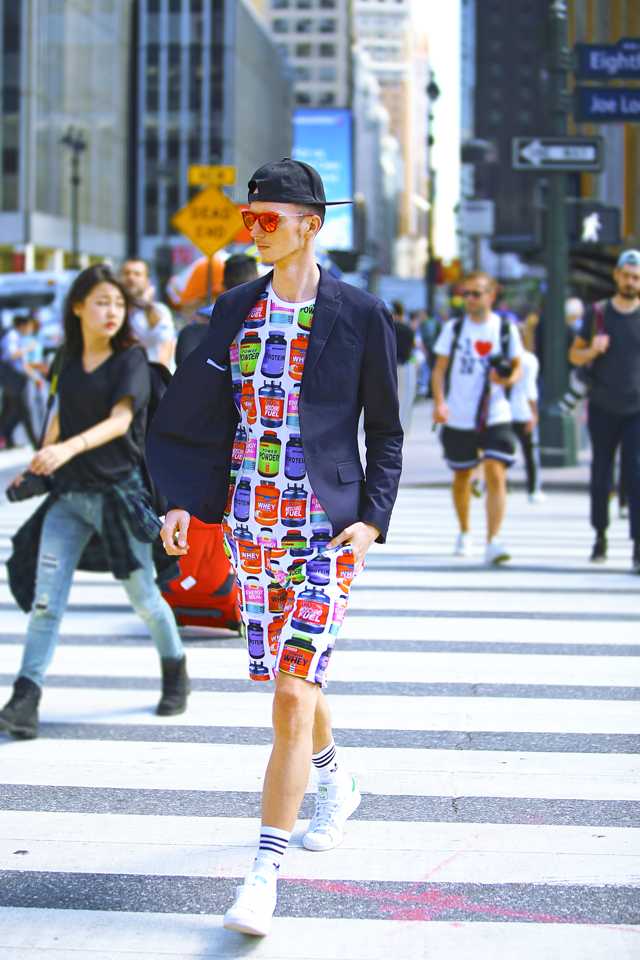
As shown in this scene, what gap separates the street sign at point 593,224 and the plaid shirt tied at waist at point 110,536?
1118 cm

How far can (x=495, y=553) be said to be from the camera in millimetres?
9023

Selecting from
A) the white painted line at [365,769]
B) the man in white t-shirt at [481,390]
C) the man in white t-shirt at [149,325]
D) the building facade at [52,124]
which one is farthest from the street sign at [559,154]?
the building facade at [52,124]

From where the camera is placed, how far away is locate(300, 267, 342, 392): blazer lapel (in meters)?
3.32

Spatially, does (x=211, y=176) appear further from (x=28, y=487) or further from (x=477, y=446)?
(x=28, y=487)

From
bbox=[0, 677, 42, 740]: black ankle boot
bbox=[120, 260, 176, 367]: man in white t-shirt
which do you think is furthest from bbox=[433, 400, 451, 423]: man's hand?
bbox=[0, 677, 42, 740]: black ankle boot

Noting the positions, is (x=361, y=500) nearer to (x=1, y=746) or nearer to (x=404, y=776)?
(x=404, y=776)

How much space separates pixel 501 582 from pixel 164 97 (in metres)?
76.8

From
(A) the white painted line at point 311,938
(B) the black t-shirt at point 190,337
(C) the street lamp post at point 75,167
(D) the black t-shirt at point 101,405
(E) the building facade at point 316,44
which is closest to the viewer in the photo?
(A) the white painted line at point 311,938

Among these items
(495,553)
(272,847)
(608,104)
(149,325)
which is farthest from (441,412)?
(608,104)

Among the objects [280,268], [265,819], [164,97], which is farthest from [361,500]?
[164,97]

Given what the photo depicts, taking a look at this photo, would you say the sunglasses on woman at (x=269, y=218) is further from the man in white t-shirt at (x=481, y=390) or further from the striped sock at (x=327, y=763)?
the man in white t-shirt at (x=481, y=390)

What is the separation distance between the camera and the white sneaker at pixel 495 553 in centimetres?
900

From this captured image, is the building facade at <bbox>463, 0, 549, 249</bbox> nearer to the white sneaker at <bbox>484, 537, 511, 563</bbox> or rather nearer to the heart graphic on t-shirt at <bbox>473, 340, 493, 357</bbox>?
the heart graphic on t-shirt at <bbox>473, 340, 493, 357</bbox>

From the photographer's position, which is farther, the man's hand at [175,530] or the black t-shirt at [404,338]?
the black t-shirt at [404,338]
